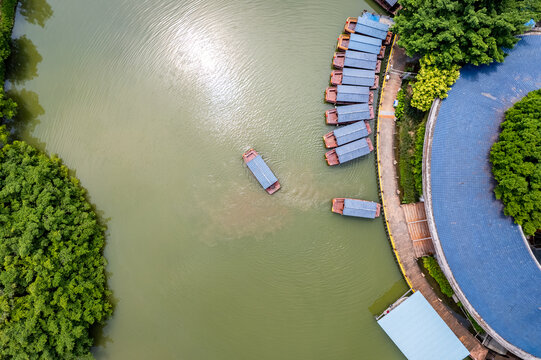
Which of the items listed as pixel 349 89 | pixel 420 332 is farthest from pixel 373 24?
pixel 420 332

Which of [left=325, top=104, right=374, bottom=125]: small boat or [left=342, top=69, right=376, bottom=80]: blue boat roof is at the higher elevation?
[left=342, top=69, right=376, bottom=80]: blue boat roof

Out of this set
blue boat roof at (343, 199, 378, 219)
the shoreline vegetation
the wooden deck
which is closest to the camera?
the shoreline vegetation

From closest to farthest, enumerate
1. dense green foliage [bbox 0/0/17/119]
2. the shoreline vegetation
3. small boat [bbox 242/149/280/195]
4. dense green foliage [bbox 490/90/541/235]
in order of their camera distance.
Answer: dense green foliage [bbox 490/90/541/235] → the shoreline vegetation → small boat [bbox 242/149/280/195] → dense green foliage [bbox 0/0/17/119]

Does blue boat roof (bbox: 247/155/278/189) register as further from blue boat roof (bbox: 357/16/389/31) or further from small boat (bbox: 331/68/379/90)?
blue boat roof (bbox: 357/16/389/31)

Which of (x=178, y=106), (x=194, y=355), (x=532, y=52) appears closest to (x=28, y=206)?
(x=178, y=106)

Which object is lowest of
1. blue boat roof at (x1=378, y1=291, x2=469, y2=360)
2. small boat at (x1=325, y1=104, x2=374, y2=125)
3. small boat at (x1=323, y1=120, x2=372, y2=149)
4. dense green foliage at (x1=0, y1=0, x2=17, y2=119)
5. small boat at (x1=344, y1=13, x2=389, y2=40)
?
blue boat roof at (x1=378, y1=291, x2=469, y2=360)

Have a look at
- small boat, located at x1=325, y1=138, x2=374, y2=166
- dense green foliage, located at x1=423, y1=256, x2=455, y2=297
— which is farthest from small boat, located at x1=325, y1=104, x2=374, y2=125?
dense green foliage, located at x1=423, y1=256, x2=455, y2=297

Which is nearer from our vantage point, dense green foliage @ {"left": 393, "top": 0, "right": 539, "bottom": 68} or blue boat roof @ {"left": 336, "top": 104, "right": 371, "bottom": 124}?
dense green foliage @ {"left": 393, "top": 0, "right": 539, "bottom": 68}

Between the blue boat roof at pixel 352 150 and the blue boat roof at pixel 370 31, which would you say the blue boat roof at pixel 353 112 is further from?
the blue boat roof at pixel 370 31
